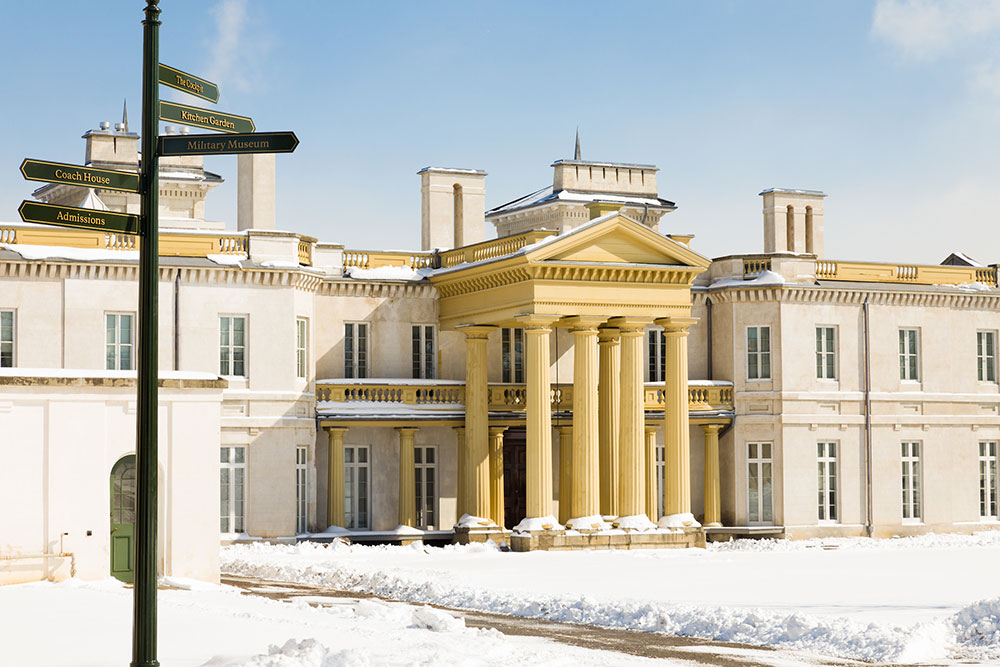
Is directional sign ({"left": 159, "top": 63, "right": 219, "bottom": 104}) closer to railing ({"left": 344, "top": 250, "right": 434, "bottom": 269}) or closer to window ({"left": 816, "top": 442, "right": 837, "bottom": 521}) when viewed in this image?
railing ({"left": 344, "top": 250, "right": 434, "bottom": 269})

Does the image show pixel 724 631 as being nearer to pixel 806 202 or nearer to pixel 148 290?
pixel 148 290

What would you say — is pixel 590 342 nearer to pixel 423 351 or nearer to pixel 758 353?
pixel 423 351

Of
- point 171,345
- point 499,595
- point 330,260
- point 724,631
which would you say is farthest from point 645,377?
point 724,631

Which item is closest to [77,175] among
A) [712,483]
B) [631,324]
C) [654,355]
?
[631,324]

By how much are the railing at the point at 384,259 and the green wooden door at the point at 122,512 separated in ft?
56.2

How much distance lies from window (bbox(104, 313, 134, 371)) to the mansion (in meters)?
0.08

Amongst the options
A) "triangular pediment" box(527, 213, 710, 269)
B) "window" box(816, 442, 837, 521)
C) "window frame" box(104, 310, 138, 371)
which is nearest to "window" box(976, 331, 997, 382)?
"window" box(816, 442, 837, 521)

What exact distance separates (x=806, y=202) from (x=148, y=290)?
39948mm

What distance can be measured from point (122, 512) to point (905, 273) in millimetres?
28832

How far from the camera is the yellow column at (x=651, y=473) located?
4119 cm

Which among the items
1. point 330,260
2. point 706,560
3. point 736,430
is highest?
point 330,260

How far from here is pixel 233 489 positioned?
38125 millimetres

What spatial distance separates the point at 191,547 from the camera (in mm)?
25812

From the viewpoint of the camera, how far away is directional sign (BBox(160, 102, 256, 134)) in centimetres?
1262
